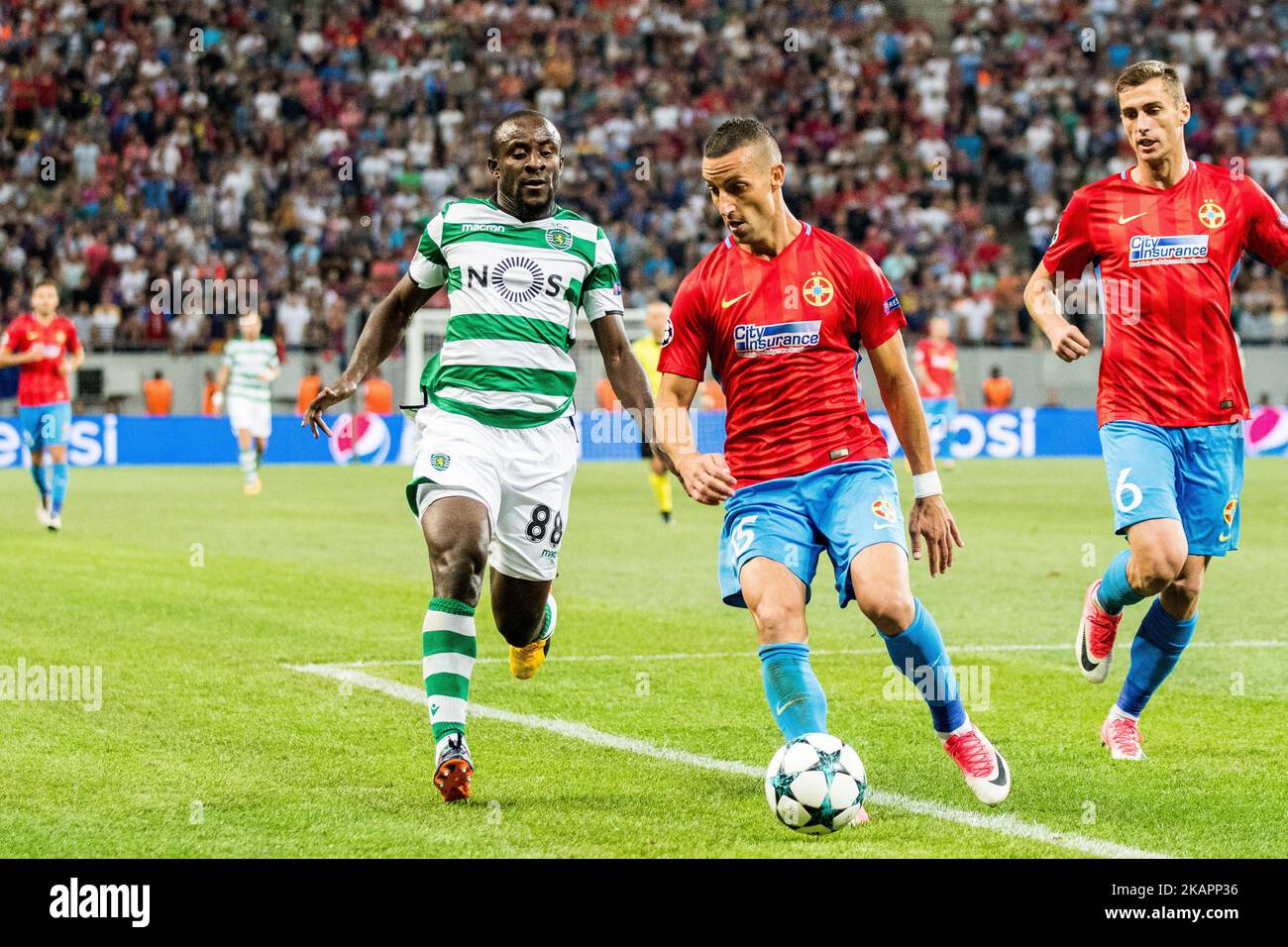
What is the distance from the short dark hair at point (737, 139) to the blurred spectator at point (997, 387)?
24768 millimetres

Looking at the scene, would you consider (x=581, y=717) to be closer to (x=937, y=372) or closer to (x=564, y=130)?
(x=937, y=372)

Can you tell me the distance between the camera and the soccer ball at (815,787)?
505 centimetres

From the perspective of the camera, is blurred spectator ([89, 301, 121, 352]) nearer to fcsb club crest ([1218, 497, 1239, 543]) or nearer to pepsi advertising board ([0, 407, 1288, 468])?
pepsi advertising board ([0, 407, 1288, 468])

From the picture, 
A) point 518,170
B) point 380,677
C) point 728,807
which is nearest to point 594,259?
point 518,170

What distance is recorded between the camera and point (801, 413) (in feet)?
18.7

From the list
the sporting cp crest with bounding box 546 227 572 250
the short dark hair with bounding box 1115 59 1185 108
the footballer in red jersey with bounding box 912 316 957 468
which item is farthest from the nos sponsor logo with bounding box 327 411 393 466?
the short dark hair with bounding box 1115 59 1185 108

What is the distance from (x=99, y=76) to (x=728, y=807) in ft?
93.7

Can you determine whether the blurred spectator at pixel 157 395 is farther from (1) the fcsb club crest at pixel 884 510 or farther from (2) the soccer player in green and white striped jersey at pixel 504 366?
(1) the fcsb club crest at pixel 884 510

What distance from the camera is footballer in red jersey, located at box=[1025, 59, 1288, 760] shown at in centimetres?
650

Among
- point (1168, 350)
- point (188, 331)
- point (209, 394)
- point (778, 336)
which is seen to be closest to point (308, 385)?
point (209, 394)

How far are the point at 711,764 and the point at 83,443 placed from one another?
2260 centimetres

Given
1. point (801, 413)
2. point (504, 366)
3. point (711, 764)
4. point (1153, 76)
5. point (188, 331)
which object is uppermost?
point (1153, 76)

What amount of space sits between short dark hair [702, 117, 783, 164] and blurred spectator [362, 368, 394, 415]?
78.3 feet
